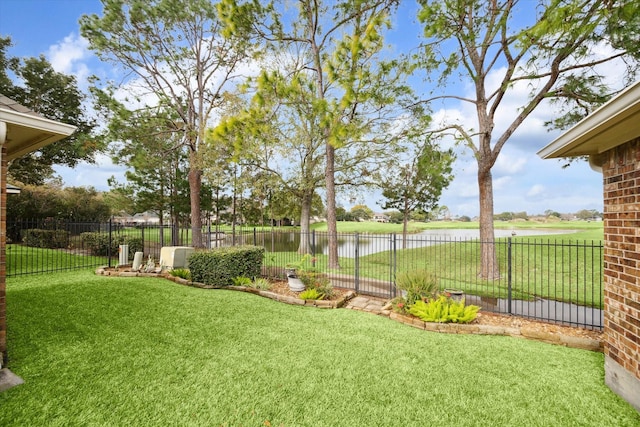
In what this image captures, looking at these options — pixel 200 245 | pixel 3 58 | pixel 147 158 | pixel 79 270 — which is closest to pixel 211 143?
pixel 147 158

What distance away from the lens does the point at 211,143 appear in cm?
1280

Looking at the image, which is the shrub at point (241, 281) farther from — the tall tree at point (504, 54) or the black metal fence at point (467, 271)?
the tall tree at point (504, 54)

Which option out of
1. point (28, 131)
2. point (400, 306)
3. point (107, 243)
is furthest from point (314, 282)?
point (107, 243)

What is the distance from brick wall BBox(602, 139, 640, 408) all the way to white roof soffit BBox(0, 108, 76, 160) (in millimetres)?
6096

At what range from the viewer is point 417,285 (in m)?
5.83

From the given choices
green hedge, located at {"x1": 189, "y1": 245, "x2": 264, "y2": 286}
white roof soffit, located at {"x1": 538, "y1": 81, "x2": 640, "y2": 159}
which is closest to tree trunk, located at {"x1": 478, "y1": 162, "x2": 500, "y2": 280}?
white roof soffit, located at {"x1": 538, "y1": 81, "x2": 640, "y2": 159}

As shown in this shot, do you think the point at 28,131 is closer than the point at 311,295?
Yes

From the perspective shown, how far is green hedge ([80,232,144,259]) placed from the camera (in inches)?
481

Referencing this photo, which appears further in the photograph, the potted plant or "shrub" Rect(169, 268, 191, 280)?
"shrub" Rect(169, 268, 191, 280)

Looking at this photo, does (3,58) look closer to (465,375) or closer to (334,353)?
(334,353)

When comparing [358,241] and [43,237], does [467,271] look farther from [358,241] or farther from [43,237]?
[43,237]

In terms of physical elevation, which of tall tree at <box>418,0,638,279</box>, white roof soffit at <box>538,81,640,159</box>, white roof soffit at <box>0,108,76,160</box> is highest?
tall tree at <box>418,0,638,279</box>

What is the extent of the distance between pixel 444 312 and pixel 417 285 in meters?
0.85

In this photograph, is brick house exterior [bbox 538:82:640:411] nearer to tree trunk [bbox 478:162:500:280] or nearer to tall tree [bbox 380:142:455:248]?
tree trunk [bbox 478:162:500:280]
